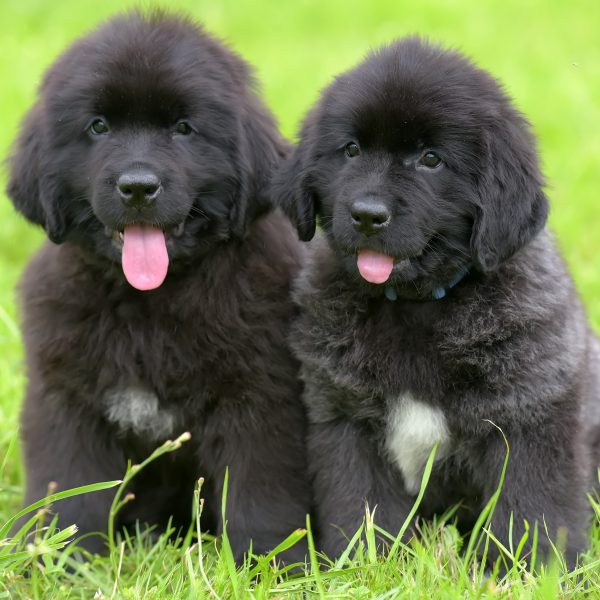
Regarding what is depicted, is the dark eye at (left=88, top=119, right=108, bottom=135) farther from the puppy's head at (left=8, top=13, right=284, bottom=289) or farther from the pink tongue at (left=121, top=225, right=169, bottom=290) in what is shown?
the pink tongue at (left=121, top=225, right=169, bottom=290)

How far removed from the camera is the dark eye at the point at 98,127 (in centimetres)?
351

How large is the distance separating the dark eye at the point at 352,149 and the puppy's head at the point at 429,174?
0.02 metres

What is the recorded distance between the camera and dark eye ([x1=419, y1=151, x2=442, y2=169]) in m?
3.30

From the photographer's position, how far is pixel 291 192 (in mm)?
3508

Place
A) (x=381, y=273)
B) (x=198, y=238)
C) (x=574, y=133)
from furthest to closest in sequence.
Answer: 1. (x=574, y=133)
2. (x=198, y=238)
3. (x=381, y=273)

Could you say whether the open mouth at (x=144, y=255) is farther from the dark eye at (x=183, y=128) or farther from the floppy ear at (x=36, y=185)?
the dark eye at (x=183, y=128)

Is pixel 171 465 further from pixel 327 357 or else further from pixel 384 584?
pixel 384 584

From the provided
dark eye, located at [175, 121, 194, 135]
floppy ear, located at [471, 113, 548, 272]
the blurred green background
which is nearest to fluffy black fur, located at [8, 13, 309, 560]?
dark eye, located at [175, 121, 194, 135]

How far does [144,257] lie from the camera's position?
344 centimetres

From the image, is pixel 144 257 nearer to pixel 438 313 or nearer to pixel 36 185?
pixel 36 185

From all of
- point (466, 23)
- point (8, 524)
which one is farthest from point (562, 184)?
point (8, 524)

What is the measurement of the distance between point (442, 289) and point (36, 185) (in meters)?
1.42

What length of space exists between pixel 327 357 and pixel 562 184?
4103 millimetres

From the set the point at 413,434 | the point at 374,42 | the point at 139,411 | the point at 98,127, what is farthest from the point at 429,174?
the point at 374,42
